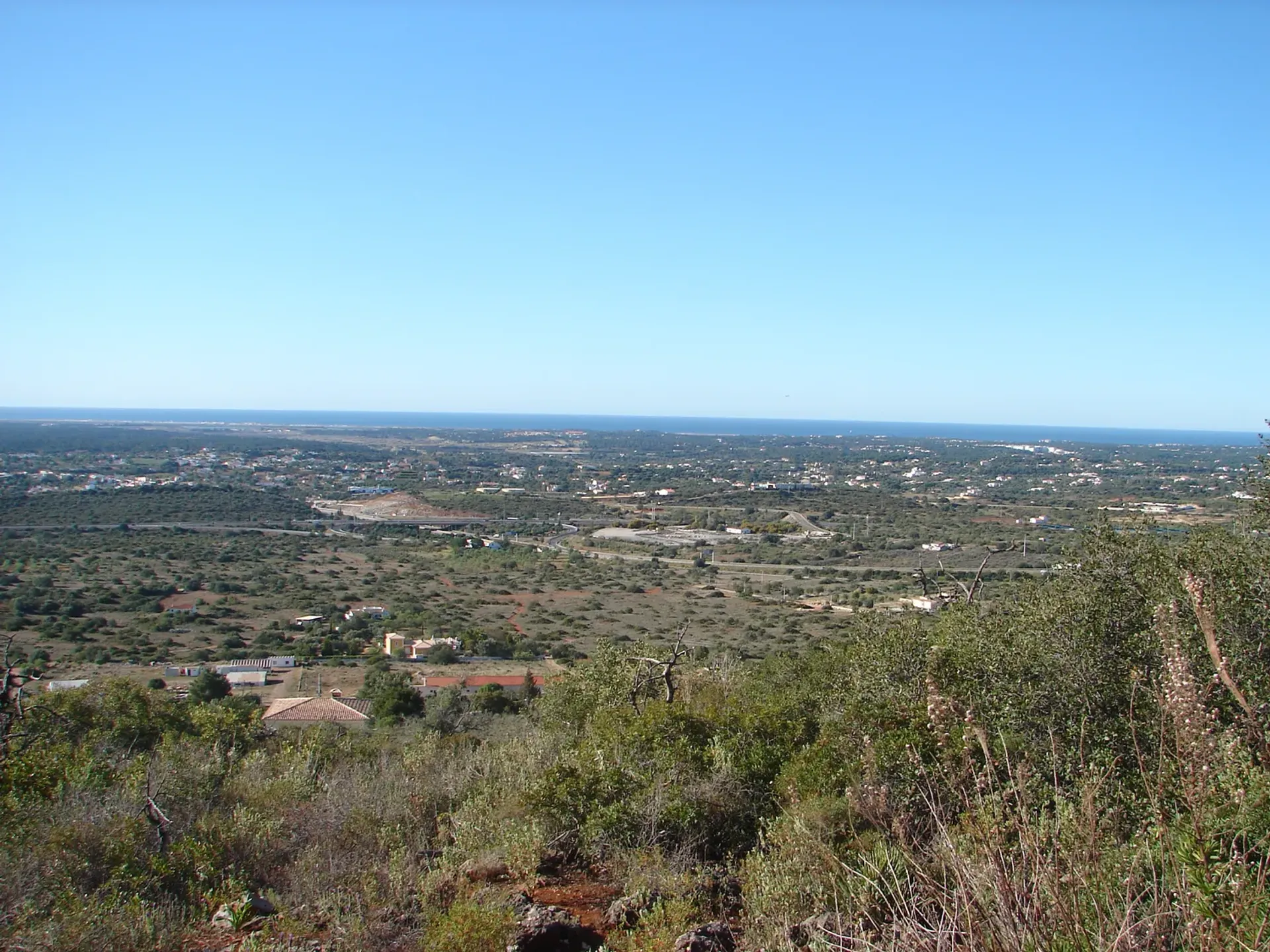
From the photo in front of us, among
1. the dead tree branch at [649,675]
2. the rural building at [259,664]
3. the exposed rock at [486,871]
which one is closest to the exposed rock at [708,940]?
the exposed rock at [486,871]

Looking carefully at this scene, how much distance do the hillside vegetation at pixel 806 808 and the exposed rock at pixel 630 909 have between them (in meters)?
0.05

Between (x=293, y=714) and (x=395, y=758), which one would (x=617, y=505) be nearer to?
(x=293, y=714)

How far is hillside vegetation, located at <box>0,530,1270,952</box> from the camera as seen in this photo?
301cm

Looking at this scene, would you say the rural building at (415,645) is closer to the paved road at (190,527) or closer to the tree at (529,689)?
the tree at (529,689)

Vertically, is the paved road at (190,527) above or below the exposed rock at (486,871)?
below

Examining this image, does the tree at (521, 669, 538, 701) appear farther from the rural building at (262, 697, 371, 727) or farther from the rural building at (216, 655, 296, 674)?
the rural building at (216, 655, 296, 674)

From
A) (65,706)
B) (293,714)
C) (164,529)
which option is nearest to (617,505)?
(164,529)

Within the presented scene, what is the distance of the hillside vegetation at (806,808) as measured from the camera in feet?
9.87

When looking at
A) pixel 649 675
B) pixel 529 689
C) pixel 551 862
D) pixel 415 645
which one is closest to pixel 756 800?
pixel 551 862

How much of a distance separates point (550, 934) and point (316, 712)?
17625 mm

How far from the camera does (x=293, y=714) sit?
2142cm

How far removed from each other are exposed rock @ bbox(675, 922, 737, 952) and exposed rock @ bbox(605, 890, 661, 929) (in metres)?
0.71

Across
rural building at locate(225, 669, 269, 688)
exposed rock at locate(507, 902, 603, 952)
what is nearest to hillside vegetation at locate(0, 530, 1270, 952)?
exposed rock at locate(507, 902, 603, 952)

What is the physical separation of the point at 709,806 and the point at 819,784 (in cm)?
116
